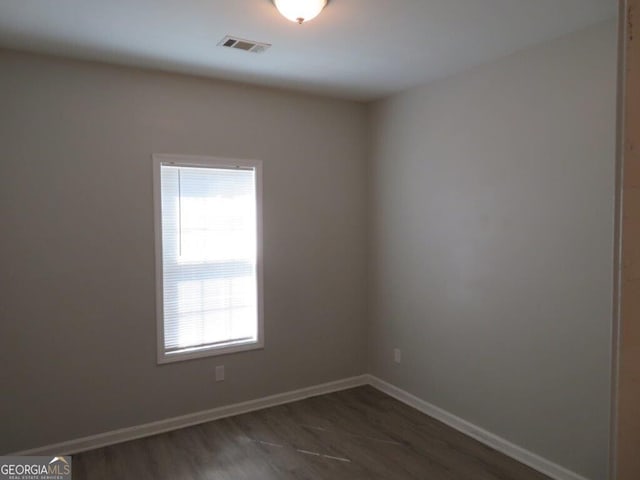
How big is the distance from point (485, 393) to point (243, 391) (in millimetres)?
1909

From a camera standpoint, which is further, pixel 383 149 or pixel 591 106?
pixel 383 149

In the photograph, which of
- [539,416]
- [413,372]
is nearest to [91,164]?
[413,372]

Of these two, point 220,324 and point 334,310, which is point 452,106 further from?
point 220,324

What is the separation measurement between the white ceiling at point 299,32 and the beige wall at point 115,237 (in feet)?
0.93

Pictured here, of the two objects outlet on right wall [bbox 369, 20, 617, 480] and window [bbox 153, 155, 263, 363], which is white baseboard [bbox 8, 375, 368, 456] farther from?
outlet on right wall [bbox 369, 20, 617, 480]

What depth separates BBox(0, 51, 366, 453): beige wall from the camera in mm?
2832

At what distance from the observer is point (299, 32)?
2559mm

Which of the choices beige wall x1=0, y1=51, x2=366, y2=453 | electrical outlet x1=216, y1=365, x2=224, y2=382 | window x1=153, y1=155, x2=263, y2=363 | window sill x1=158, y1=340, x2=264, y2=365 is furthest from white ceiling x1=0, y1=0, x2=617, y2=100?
electrical outlet x1=216, y1=365, x2=224, y2=382

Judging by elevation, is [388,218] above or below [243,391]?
above

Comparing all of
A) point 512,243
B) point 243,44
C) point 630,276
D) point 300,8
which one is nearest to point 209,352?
point 243,44

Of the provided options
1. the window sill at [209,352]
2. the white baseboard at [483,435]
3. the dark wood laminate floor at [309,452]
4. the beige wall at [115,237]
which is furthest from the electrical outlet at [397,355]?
the window sill at [209,352]

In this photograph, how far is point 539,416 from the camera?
2781 millimetres

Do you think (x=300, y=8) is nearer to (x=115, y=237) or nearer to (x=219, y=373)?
(x=115, y=237)

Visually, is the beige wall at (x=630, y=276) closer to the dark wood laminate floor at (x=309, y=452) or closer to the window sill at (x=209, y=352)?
the dark wood laminate floor at (x=309, y=452)
